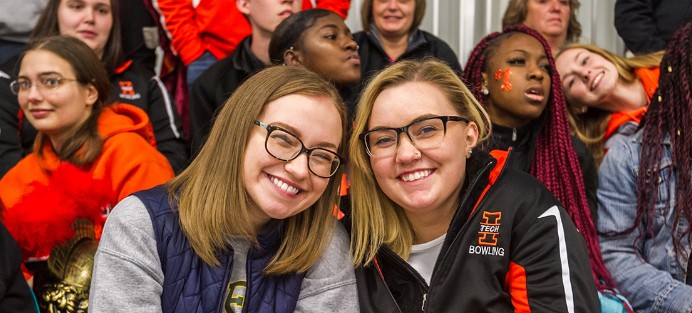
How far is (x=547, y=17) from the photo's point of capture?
3.83 m

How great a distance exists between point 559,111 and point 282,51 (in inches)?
40.0

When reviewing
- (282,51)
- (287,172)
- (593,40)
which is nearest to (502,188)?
(287,172)

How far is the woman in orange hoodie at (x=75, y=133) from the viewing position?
9.21 feet

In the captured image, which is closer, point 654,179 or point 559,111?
point 654,179

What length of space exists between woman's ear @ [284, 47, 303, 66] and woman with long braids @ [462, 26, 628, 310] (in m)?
0.61

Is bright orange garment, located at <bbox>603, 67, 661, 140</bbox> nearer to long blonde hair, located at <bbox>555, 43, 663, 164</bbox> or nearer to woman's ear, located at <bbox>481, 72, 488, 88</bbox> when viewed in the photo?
long blonde hair, located at <bbox>555, 43, 663, 164</bbox>

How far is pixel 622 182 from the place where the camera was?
2.84 m

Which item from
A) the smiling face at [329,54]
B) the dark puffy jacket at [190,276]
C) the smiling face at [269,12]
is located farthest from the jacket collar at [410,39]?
the dark puffy jacket at [190,276]

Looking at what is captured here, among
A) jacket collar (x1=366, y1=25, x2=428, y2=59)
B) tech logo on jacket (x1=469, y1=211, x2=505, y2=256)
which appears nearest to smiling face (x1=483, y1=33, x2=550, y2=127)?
jacket collar (x1=366, y1=25, x2=428, y2=59)

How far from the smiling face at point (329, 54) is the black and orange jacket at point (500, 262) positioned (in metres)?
1.01

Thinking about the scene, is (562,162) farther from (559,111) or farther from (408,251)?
(408,251)

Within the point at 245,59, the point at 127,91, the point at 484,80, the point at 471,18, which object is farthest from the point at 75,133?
the point at 471,18

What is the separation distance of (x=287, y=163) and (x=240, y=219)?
7.2 inches

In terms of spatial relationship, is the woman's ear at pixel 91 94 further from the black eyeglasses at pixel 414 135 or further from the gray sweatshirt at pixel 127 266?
the black eyeglasses at pixel 414 135
